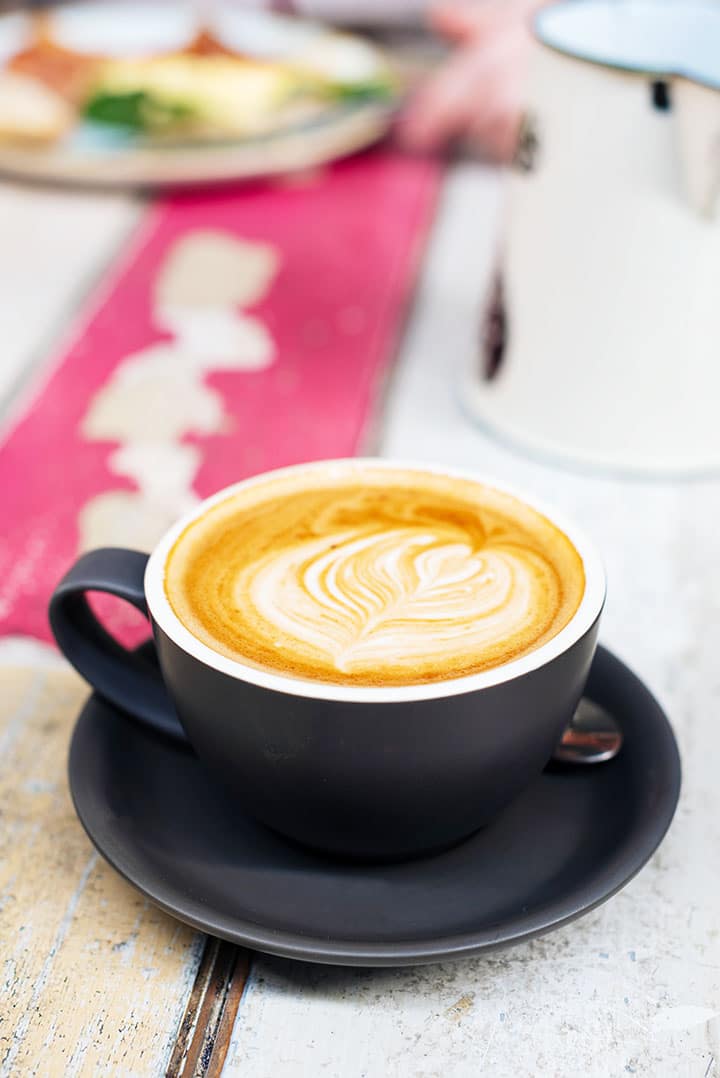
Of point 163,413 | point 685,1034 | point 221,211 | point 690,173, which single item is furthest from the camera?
point 221,211

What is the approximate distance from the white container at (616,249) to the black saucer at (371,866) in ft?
0.92

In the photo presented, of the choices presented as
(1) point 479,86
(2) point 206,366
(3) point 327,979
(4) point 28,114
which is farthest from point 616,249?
(4) point 28,114

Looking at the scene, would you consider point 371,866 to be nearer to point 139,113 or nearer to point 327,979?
point 327,979

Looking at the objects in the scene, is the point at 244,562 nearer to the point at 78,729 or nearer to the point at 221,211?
the point at 78,729

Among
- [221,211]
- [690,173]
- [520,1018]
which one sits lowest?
[221,211]

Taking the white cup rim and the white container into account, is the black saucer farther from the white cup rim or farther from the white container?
the white container

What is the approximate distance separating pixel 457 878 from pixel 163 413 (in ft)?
1.55

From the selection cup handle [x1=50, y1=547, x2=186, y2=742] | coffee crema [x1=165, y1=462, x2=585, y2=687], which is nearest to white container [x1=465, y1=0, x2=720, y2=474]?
coffee crema [x1=165, y1=462, x2=585, y2=687]

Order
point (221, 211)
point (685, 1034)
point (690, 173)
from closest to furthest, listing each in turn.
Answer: point (685, 1034), point (690, 173), point (221, 211)

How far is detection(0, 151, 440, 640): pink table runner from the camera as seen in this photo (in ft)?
2.40

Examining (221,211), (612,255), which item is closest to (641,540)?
(612,255)

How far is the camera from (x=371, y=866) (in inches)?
18.3

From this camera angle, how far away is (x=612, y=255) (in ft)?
2.38

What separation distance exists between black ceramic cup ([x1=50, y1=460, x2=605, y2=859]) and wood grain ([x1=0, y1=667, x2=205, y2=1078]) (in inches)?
2.5
